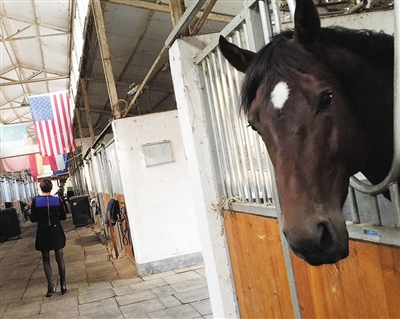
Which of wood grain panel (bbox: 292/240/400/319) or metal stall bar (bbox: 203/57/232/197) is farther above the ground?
metal stall bar (bbox: 203/57/232/197)

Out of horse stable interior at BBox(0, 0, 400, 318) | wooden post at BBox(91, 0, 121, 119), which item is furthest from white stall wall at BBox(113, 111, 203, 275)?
wooden post at BBox(91, 0, 121, 119)

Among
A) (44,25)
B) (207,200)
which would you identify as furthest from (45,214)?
(44,25)

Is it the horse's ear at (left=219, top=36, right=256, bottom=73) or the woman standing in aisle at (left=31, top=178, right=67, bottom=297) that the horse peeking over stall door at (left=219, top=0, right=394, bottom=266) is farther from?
the woman standing in aisle at (left=31, top=178, right=67, bottom=297)

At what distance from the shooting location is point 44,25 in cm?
1291

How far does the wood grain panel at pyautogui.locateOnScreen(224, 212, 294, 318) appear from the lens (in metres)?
2.29

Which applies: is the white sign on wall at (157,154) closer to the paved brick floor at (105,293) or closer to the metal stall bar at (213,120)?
the paved brick floor at (105,293)

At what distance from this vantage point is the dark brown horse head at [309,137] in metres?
1.19

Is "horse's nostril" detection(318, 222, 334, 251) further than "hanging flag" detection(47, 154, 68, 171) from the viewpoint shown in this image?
No

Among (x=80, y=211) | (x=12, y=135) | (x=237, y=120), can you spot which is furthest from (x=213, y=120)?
(x=12, y=135)

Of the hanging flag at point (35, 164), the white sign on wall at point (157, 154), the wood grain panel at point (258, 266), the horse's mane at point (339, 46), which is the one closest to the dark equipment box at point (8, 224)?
the hanging flag at point (35, 164)

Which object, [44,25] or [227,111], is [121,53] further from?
[227,111]

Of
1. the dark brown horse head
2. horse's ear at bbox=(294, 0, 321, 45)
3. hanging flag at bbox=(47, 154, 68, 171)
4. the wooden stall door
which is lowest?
the wooden stall door

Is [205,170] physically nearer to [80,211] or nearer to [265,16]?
[265,16]

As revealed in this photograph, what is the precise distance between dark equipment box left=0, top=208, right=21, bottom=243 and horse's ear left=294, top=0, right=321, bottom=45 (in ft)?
53.4
